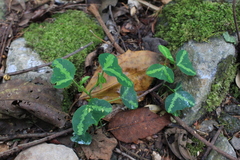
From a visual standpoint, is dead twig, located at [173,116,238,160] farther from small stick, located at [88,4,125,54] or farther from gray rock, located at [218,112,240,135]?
small stick, located at [88,4,125,54]

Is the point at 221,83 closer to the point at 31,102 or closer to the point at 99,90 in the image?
the point at 99,90


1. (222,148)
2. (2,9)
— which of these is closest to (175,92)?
(222,148)

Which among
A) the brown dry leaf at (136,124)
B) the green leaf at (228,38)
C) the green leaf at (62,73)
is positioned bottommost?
the brown dry leaf at (136,124)

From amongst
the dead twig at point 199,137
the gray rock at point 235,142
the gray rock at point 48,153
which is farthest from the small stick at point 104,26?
the gray rock at point 235,142

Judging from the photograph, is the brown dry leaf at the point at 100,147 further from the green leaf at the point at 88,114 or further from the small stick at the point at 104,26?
the small stick at the point at 104,26

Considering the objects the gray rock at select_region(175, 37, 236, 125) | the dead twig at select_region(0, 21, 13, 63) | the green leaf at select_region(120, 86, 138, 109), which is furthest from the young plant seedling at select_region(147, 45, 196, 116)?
the dead twig at select_region(0, 21, 13, 63)

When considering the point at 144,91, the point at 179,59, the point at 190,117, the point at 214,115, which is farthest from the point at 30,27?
the point at 214,115

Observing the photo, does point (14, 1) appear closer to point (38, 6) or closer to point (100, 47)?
point (38, 6)
